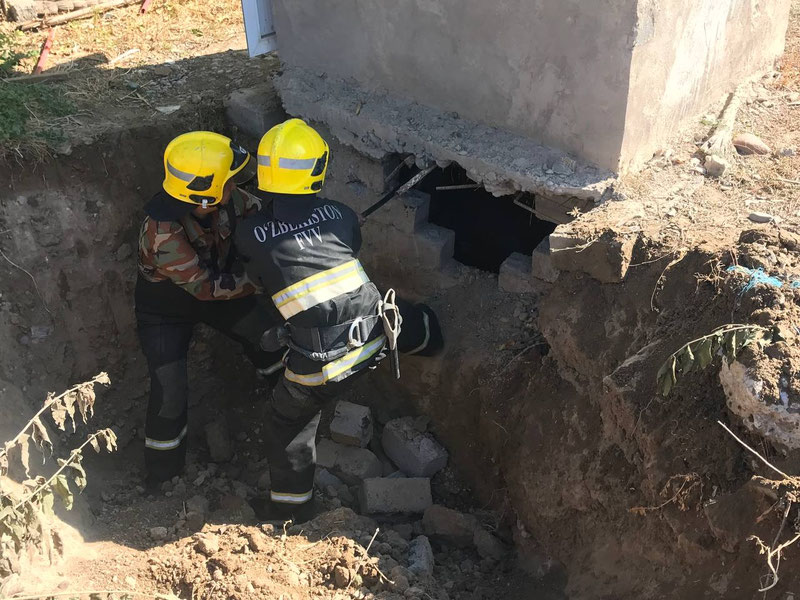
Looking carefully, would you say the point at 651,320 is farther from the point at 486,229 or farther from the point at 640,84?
the point at 486,229

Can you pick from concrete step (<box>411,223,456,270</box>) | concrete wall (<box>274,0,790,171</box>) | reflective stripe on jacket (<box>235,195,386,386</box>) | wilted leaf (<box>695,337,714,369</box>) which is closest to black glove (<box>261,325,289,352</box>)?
reflective stripe on jacket (<box>235,195,386,386</box>)

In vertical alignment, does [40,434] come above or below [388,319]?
above

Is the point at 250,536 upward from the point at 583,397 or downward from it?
downward

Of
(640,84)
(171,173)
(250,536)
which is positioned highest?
(640,84)

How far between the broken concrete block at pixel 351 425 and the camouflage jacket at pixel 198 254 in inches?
40.2

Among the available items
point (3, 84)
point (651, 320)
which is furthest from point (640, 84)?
point (3, 84)

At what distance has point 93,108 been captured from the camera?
18.0ft

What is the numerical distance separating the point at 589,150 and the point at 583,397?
1351 mm

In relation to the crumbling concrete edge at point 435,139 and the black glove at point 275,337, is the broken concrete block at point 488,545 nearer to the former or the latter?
the black glove at point 275,337

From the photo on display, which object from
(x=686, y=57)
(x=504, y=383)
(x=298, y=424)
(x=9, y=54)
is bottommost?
(x=298, y=424)

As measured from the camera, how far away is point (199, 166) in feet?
13.8

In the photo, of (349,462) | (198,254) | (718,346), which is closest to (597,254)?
(718,346)

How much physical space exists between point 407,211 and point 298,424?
1.52 metres

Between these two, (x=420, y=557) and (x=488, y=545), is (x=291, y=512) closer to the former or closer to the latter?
(x=420, y=557)
